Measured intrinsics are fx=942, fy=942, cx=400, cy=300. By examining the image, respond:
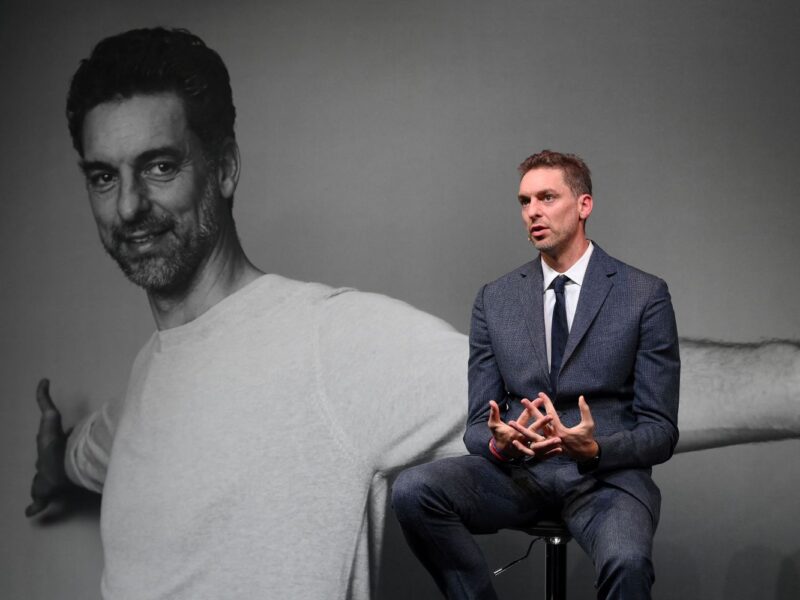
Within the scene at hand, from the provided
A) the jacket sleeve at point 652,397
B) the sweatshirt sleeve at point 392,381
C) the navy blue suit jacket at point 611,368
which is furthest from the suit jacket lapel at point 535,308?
the sweatshirt sleeve at point 392,381

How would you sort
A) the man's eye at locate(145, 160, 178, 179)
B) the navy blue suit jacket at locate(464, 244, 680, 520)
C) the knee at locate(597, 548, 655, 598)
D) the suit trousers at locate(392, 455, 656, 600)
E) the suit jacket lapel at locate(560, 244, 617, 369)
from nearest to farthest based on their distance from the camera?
1. the knee at locate(597, 548, 655, 598)
2. the suit trousers at locate(392, 455, 656, 600)
3. the navy blue suit jacket at locate(464, 244, 680, 520)
4. the suit jacket lapel at locate(560, 244, 617, 369)
5. the man's eye at locate(145, 160, 178, 179)

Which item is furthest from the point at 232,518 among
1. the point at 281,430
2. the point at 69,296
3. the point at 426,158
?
the point at 426,158

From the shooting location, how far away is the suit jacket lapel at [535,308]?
7.65 ft

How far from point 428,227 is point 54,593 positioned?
2120 mm

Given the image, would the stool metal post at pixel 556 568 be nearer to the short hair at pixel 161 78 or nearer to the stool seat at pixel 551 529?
the stool seat at pixel 551 529

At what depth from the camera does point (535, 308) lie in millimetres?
2408

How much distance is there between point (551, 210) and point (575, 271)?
0.17m

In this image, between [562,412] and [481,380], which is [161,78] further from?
[562,412]

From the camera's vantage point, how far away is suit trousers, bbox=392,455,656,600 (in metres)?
2.05

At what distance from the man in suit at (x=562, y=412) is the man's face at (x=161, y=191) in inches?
63.3

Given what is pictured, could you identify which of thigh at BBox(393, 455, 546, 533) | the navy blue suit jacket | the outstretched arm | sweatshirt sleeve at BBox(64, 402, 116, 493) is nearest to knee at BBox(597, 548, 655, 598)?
the navy blue suit jacket

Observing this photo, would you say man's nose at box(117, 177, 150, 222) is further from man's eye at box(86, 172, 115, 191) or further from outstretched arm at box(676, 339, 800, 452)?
outstretched arm at box(676, 339, 800, 452)

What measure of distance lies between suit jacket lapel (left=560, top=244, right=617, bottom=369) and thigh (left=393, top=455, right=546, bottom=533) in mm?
305

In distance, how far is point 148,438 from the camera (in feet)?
11.9
